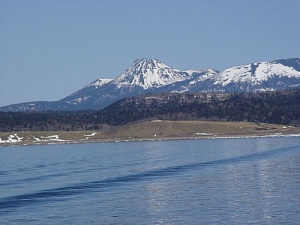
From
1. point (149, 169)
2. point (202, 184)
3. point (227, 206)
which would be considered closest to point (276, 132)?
point (149, 169)

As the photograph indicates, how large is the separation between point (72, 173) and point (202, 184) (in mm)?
18900

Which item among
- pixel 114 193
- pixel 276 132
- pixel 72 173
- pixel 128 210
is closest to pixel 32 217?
pixel 128 210

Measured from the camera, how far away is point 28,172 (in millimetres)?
73562

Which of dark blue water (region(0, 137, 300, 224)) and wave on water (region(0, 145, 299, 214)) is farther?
wave on water (region(0, 145, 299, 214))

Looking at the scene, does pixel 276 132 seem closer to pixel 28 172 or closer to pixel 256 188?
pixel 28 172

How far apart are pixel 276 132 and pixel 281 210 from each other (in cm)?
16124

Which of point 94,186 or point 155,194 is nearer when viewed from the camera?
point 155,194

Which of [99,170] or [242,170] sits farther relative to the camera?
[99,170]

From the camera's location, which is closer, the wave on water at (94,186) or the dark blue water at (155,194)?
the dark blue water at (155,194)

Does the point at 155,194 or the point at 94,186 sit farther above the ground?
the point at 94,186

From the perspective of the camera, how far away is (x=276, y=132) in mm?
199250

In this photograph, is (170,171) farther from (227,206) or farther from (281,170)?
(227,206)

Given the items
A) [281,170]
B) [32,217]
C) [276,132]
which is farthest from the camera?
[276,132]

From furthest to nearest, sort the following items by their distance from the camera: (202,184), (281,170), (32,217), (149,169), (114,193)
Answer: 1. (149,169)
2. (281,170)
3. (202,184)
4. (114,193)
5. (32,217)
